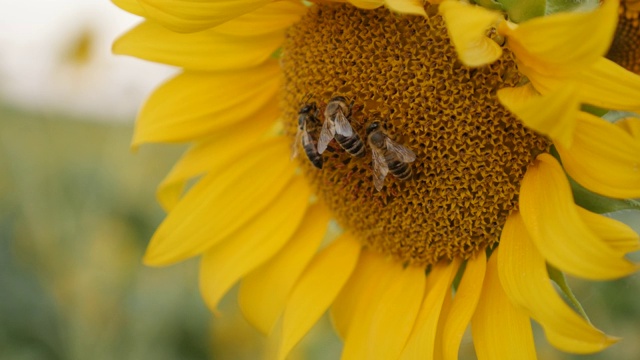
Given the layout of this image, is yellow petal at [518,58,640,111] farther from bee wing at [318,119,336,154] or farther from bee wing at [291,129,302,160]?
bee wing at [291,129,302,160]

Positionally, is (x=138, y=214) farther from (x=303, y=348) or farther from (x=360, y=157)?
(x=360, y=157)

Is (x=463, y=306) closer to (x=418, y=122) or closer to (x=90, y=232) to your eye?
(x=418, y=122)

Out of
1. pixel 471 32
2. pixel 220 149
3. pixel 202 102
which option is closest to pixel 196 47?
pixel 202 102

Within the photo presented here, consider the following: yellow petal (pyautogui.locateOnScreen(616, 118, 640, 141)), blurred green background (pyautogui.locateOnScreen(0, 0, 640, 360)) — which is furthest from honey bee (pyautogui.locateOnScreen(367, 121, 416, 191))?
blurred green background (pyautogui.locateOnScreen(0, 0, 640, 360))

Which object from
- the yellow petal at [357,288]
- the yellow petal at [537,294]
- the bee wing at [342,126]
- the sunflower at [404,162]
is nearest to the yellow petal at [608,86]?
the sunflower at [404,162]

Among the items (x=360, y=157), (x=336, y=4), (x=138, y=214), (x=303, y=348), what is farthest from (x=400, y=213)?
(x=138, y=214)
